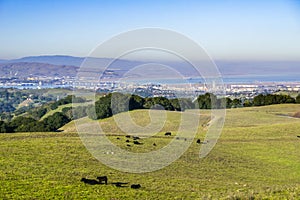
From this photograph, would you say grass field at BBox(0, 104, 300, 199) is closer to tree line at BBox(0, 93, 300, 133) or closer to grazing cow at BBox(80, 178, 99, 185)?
grazing cow at BBox(80, 178, 99, 185)

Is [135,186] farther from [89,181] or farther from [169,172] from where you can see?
[169,172]

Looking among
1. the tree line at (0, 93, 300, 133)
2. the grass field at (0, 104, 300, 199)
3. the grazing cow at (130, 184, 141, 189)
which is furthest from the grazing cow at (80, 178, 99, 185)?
the tree line at (0, 93, 300, 133)

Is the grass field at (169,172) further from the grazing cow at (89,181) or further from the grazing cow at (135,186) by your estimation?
the grazing cow at (89,181)

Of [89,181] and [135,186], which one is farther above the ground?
[89,181]

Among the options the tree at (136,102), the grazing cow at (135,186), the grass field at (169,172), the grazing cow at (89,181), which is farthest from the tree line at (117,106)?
the grazing cow at (135,186)

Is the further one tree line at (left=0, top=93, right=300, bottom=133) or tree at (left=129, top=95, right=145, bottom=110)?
tree at (left=129, top=95, right=145, bottom=110)

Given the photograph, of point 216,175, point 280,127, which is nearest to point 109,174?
point 216,175

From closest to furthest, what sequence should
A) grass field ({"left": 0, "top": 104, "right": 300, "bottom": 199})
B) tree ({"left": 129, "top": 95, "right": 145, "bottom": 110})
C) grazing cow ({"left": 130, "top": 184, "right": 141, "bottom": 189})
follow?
grass field ({"left": 0, "top": 104, "right": 300, "bottom": 199}) → grazing cow ({"left": 130, "top": 184, "right": 141, "bottom": 189}) → tree ({"left": 129, "top": 95, "right": 145, "bottom": 110})

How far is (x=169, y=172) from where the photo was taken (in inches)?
966

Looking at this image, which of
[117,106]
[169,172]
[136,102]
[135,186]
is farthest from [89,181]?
[136,102]

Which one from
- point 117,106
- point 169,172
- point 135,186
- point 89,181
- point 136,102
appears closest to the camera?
point 135,186

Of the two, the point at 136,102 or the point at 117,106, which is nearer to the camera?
the point at 117,106

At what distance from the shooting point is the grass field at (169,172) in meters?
17.8

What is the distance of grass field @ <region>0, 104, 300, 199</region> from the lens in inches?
699
